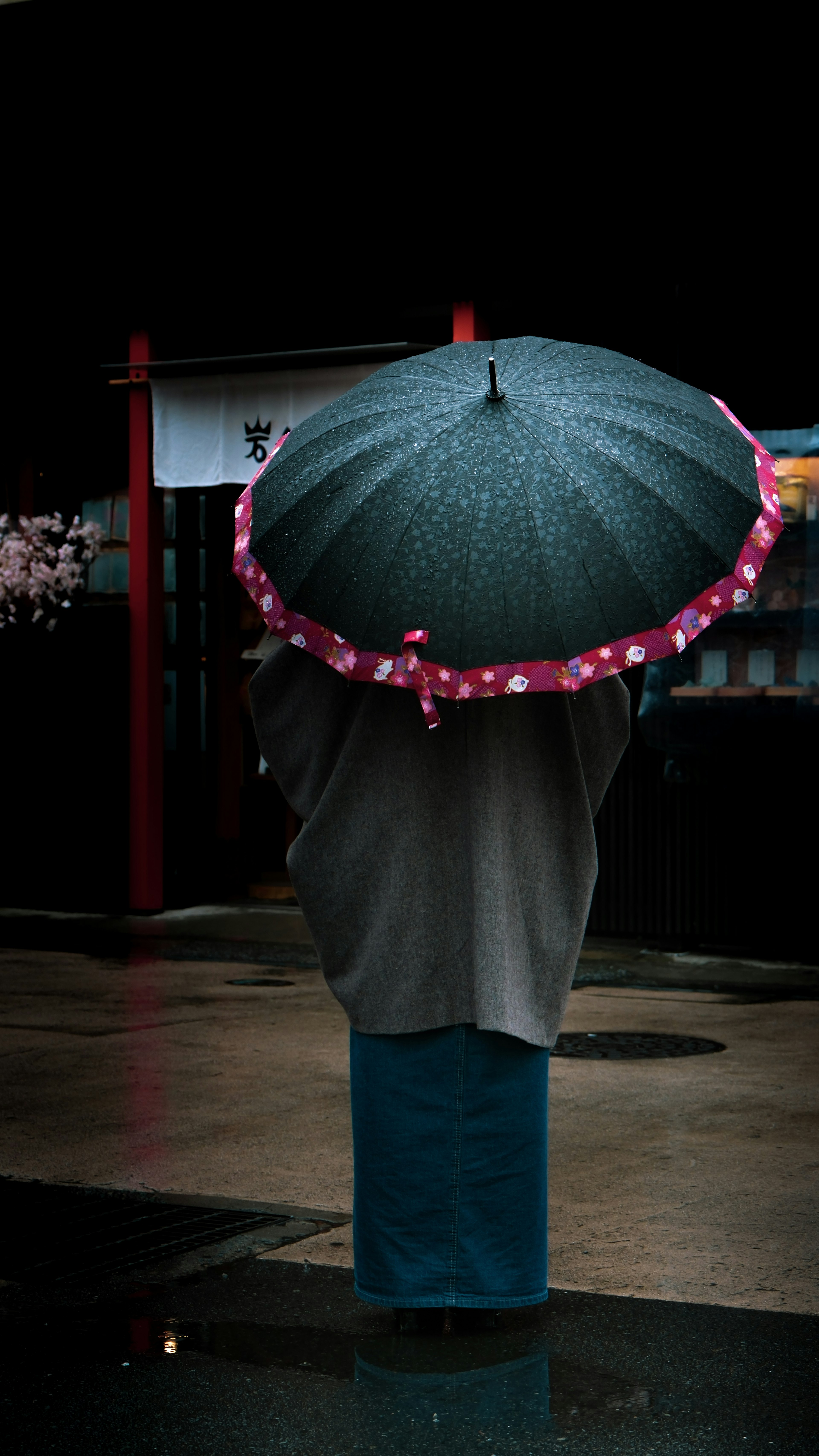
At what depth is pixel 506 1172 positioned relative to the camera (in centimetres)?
353

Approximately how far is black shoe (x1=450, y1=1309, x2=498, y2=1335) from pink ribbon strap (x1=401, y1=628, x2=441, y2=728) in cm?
141

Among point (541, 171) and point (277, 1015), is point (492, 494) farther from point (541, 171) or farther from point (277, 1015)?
point (541, 171)

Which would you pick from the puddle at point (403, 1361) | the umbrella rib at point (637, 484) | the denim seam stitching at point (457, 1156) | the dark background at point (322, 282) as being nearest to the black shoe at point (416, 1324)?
the puddle at point (403, 1361)

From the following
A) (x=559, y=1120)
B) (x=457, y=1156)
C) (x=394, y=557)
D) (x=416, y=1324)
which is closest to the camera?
(x=394, y=557)

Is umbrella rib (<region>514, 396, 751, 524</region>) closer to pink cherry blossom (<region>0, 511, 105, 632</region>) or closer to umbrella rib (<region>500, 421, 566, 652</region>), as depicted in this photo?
umbrella rib (<region>500, 421, 566, 652</region>)

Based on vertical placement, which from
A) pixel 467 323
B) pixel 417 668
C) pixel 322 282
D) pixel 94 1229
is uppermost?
pixel 322 282

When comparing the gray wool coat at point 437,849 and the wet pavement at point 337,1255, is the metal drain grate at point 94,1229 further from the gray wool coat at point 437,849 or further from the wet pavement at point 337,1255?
the gray wool coat at point 437,849

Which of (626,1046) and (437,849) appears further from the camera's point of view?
(626,1046)

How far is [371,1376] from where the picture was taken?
338cm

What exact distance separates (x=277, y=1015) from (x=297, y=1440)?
4.49m

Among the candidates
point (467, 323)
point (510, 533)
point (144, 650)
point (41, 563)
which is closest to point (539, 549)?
point (510, 533)

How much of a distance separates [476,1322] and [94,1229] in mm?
1283

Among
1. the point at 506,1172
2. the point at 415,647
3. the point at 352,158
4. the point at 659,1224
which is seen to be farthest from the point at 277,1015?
the point at 352,158

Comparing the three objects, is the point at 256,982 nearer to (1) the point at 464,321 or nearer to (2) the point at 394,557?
(1) the point at 464,321
